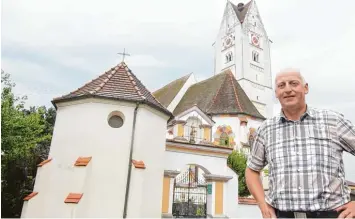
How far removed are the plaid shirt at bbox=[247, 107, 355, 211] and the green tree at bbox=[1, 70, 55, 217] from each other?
45.4ft

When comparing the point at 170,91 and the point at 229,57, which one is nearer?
the point at 170,91

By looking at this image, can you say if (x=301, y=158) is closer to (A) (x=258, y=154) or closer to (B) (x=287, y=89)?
(A) (x=258, y=154)

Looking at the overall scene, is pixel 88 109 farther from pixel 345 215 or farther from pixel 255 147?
pixel 345 215

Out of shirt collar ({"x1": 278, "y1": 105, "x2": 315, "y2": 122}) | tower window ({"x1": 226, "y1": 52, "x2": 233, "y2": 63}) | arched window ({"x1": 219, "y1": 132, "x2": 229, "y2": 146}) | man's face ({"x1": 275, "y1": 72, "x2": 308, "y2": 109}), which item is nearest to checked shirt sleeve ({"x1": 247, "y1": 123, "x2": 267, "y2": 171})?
shirt collar ({"x1": 278, "y1": 105, "x2": 315, "y2": 122})

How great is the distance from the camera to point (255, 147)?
265 centimetres

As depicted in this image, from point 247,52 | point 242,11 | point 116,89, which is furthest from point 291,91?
point 242,11

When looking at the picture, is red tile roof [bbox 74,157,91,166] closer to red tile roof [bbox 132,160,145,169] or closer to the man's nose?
red tile roof [bbox 132,160,145,169]

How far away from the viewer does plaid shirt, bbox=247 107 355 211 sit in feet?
7.26

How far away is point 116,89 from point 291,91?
31.1 ft

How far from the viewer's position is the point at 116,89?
11375 millimetres

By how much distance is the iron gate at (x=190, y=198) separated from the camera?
46.5 ft

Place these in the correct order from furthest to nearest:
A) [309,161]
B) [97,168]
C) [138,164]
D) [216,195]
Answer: [216,195] → [138,164] → [97,168] → [309,161]

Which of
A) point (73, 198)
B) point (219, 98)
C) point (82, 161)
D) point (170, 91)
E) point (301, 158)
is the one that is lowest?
point (73, 198)

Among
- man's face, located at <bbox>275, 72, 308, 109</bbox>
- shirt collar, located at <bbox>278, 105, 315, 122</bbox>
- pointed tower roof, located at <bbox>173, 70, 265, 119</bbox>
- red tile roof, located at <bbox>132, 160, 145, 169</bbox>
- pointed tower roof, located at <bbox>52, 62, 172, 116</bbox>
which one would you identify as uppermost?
pointed tower roof, located at <bbox>173, 70, 265, 119</bbox>
